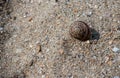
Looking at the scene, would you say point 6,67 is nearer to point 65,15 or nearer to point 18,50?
point 18,50

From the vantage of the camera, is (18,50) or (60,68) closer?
(60,68)

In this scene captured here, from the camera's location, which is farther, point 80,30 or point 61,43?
point 61,43

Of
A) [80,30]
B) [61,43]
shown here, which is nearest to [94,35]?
[80,30]

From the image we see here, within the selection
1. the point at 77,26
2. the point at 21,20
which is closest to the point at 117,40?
the point at 77,26

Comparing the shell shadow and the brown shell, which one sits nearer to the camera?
the brown shell

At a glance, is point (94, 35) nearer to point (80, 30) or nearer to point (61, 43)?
point (80, 30)
